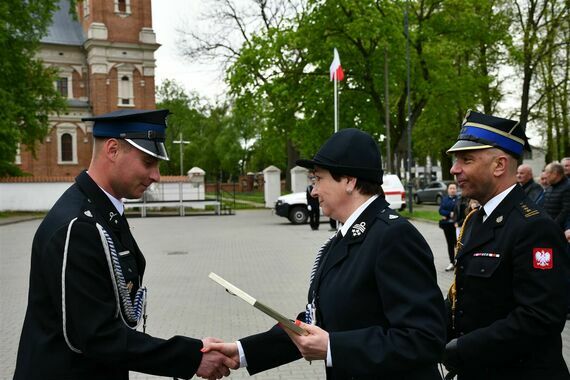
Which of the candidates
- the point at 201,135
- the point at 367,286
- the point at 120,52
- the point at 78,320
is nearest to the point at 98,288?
the point at 78,320

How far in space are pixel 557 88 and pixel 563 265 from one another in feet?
128

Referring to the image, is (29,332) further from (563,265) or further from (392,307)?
(563,265)

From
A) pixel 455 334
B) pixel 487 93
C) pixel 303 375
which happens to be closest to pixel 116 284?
pixel 455 334

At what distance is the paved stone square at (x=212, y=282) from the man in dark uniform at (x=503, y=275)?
3.15 m

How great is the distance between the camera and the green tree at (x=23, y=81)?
29.3 metres

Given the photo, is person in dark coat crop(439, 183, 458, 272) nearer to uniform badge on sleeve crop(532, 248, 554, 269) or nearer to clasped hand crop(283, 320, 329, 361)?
uniform badge on sleeve crop(532, 248, 554, 269)

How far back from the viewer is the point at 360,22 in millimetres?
28266

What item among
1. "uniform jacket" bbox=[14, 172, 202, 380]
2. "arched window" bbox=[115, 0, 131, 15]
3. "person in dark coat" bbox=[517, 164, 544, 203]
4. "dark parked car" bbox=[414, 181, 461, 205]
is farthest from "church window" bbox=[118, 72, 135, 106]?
"uniform jacket" bbox=[14, 172, 202, 380]

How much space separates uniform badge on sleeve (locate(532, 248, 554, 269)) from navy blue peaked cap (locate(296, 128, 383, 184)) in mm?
776

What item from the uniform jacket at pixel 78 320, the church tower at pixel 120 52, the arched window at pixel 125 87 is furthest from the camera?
the arched window at pixel 125 87

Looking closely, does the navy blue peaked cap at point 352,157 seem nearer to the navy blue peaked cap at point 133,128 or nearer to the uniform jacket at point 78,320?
the navy blue peaked cap at point 133,128

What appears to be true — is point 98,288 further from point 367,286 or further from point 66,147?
point 66,147

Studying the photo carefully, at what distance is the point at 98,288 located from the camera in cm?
241

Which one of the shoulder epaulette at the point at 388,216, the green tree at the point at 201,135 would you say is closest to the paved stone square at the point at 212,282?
the shoulder epaulette at the point at 388,216
